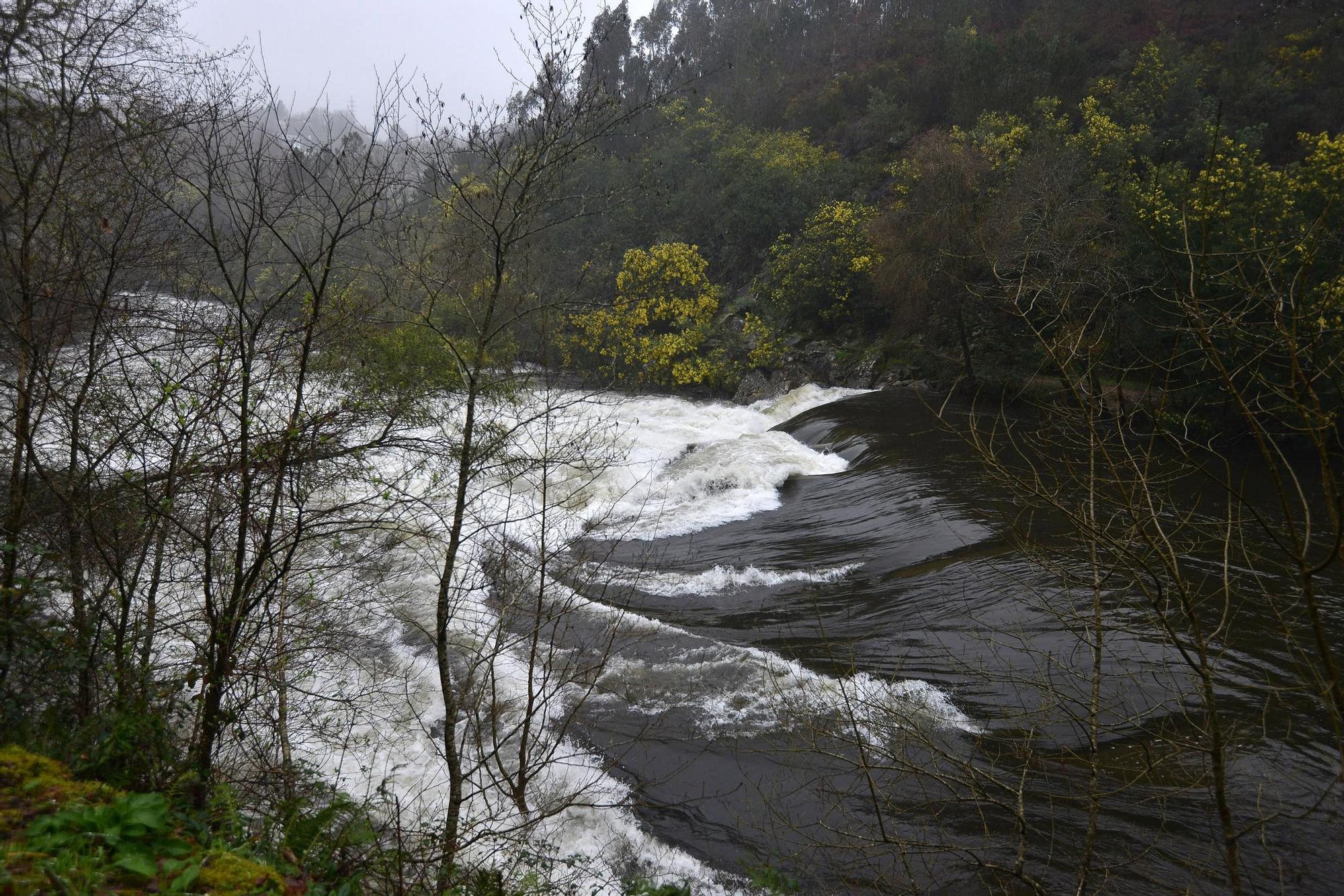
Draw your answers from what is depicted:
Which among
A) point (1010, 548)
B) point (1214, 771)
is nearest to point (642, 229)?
point (1010, 548)

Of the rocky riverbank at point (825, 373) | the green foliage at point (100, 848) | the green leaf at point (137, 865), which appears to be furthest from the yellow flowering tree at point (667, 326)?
the green leaf at point (137, 865)

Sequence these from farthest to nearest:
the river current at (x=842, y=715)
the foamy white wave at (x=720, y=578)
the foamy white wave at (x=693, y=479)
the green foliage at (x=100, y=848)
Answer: the foamy white wave at (x=693, y=479) < the foamy white wave at (x=720, y=578) < the river current at (x=842, y=715) < the green foliage at (x=100, y=848)

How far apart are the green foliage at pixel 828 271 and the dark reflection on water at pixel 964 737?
11967mm

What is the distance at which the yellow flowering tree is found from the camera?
811 inches

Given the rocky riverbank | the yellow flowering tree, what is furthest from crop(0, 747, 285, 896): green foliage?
the yellow flowering tree

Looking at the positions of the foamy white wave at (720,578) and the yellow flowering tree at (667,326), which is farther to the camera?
the yellow flowering tree at (667,326)

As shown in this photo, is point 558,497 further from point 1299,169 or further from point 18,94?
point 1299,169

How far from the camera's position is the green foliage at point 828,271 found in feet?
65.4

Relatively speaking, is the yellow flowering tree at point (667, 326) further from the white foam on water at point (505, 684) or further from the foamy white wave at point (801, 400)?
the white foam on water at point (505, 684)

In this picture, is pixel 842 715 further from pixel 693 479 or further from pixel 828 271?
pixel 828 271

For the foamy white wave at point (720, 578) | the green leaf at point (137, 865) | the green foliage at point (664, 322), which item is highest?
the green foliage at point (664, 322)

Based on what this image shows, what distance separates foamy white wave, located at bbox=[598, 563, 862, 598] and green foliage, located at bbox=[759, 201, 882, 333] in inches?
498

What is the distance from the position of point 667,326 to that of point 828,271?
5371 mm

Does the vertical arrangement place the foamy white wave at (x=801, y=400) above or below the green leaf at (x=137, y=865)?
above
